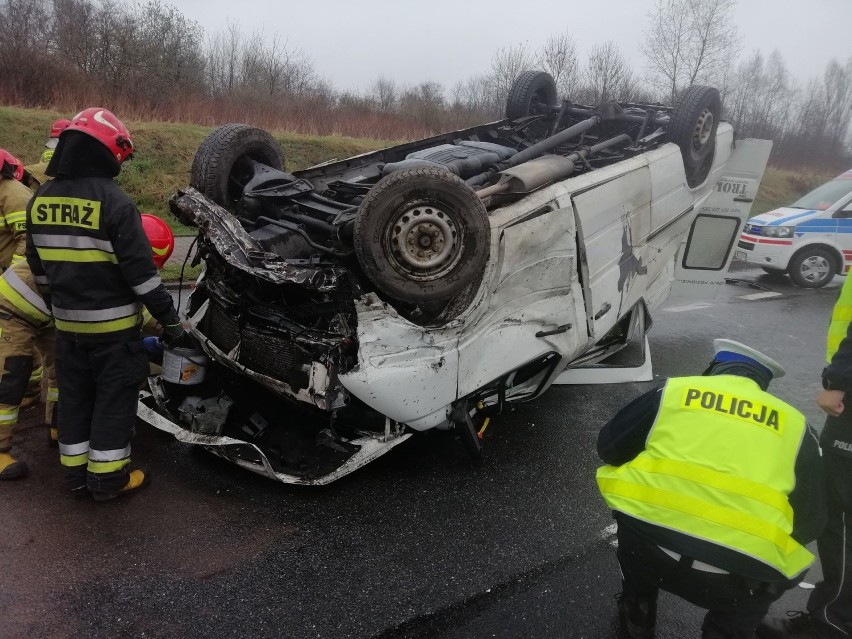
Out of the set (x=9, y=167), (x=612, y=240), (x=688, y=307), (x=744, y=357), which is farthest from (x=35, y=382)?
(x=688, y=307)

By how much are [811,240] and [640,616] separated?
27.9ft

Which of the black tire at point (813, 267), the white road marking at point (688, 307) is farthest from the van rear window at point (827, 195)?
the white road marking at point (688, 307)

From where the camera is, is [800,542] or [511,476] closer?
[800,542]

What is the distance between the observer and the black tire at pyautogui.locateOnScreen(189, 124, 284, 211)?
362 centimetres

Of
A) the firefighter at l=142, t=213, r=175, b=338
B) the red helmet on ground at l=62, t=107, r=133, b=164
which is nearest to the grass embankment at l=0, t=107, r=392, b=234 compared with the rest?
the firefighter at l=142, t=213, r=175, b=338

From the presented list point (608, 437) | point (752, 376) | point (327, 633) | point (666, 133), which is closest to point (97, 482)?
point (327, 633)

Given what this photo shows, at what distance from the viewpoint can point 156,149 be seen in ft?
34.4

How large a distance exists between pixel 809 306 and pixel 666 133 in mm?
4685

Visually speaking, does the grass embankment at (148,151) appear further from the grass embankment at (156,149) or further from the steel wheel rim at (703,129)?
the steel wheel rim at (703,129)

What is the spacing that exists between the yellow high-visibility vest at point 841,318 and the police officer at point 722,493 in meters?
0.59

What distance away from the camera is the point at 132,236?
2604mm

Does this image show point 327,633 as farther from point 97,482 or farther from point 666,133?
point 666,133

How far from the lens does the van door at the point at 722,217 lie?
16.1ft

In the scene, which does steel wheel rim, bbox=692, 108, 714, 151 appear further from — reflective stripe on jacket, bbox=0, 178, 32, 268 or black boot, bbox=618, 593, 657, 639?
reflective stripe on jacket, bbox=0, 178, 32, 268
